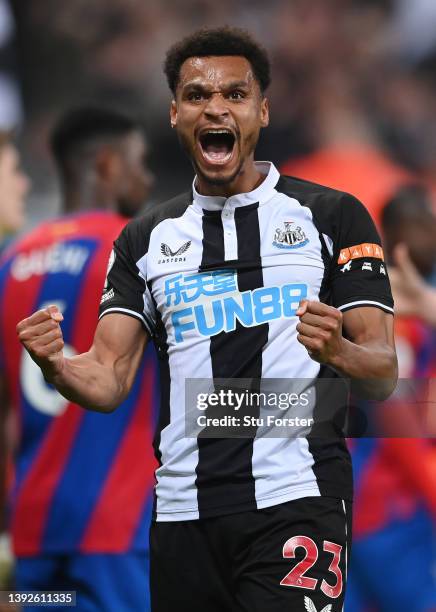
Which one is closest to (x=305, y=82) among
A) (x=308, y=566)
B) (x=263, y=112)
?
(x=263, y=112)

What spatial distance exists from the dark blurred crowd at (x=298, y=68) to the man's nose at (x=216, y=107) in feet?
9.56

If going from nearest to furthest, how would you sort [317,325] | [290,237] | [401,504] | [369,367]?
[317,325] → [369,367] → [290,237] → [401,504]

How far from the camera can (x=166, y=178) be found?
6.33m

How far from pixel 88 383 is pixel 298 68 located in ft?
11.7

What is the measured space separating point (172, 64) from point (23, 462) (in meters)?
2.25

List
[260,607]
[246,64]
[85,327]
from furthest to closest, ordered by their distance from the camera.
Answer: [85,327] → [246,64] → [260,607]

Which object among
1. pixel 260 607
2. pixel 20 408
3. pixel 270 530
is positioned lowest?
pixel 260 607

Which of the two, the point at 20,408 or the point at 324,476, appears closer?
the point at 324,476

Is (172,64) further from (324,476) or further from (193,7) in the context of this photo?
(193,7)

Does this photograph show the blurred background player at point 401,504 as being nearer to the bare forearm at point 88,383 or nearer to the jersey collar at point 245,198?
the jersey collar at point 245,198

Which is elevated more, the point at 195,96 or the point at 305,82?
the point at 305,82

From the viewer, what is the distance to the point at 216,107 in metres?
3.38

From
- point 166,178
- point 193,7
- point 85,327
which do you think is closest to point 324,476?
point 85,327

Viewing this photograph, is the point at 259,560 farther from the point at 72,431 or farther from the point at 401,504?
the point at 401,504
